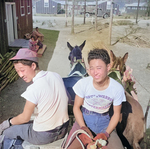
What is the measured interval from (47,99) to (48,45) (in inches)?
377

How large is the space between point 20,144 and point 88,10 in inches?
598

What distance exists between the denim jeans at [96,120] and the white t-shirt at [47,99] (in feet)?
0.75

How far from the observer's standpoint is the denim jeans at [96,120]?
76.4 inches

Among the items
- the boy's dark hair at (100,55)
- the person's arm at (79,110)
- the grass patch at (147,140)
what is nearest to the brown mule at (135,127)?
the grass patch at (147,140)

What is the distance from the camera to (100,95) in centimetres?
186

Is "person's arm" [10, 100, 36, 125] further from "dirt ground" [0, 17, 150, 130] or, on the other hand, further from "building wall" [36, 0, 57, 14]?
"building wall" [36, 0, 57, 14]

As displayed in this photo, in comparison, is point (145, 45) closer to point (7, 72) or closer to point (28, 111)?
point (7, 72)

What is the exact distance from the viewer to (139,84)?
6215mm

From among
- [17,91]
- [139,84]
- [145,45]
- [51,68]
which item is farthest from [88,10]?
[17,91]

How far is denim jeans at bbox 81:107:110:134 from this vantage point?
1941 mm

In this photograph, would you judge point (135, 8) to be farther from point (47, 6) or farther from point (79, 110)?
point (79, 110)

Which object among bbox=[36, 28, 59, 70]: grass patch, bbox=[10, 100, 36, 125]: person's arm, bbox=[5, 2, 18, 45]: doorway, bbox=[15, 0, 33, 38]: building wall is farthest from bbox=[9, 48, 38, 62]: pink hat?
bbox=[15, 0, 33, 38]: building wall

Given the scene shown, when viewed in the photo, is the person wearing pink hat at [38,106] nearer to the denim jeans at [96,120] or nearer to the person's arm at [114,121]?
the denim jeans at [96,120]

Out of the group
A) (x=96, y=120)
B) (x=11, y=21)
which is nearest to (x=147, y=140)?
(x=96, y=120)
